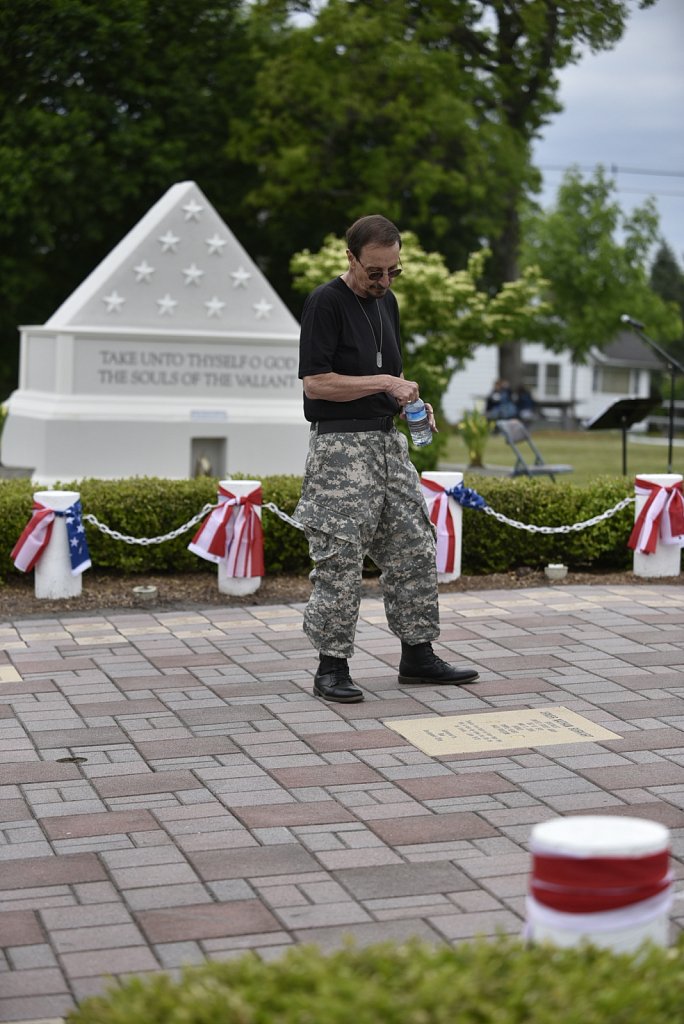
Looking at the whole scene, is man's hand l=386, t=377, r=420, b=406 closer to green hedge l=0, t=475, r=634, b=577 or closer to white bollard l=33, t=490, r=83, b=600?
white bollard l=33, t=490, r=83, b=600

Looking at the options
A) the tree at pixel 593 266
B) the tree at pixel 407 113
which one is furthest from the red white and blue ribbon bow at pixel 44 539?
the tree at pixel 593 266

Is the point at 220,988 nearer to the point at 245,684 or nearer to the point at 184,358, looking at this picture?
the point at 245,684

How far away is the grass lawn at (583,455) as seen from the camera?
71.2 feet

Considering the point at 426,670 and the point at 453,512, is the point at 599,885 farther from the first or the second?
the point at 453,512

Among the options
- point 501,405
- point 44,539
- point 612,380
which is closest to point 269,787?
point 44,539

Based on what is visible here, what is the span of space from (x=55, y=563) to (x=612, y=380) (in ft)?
197

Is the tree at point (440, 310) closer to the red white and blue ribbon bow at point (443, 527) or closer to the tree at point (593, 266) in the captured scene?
the red white and blue ribbon bow at point (443, 527)

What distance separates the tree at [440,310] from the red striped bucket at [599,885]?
1733 centimetres

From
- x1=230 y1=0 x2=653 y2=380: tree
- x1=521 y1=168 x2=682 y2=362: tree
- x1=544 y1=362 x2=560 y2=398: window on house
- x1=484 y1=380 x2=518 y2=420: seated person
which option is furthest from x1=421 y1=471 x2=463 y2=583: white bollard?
x1=544 y1=362 x2=560 y2=398: window on house

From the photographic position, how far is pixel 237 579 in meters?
8.81

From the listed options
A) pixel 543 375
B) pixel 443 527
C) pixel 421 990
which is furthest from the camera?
pixel 543 375

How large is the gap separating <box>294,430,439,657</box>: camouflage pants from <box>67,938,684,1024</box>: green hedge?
358cm

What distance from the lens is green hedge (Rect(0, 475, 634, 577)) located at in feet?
30.8

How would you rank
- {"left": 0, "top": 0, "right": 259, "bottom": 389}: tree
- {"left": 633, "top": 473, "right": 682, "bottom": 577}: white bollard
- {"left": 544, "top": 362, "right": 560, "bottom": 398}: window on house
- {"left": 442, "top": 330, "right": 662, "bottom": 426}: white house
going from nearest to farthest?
{"left": 633, "top": 473, "right": 682, "bottom": 577}: white bollard, {"left": 0, "top": 0, "right": 259, "bottom": 389}: tree, {"left": 442, "top": 330, "right": 662, "bottom": 426}: white house, {"left": 544, "top": 362, "right": 560, "bottom": 398}: window on house
